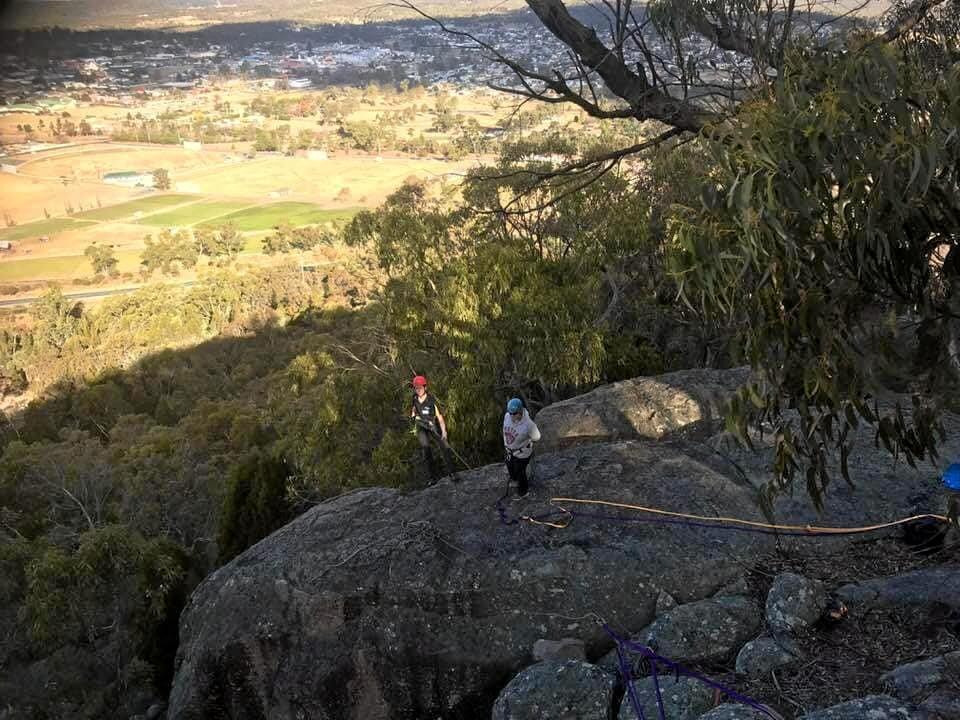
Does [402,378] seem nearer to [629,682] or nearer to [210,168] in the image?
[629,682]

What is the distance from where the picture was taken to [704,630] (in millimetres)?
5738

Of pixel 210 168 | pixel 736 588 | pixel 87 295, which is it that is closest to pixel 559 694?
pixel 736 588

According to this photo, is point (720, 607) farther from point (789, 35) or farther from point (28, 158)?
point (28, 158)

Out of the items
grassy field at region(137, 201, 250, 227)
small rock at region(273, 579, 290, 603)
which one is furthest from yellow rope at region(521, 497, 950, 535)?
grassy field at region(137, 201, 250, 227)

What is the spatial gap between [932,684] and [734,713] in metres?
1.13

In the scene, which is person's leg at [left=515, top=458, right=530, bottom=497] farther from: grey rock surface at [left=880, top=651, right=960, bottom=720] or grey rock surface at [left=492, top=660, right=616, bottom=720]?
grey rock surface at [left=880, top=651, right=960, bottom=720]

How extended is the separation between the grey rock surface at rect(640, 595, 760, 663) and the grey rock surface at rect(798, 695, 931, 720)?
1.31 meters

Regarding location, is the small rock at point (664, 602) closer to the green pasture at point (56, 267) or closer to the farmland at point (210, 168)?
the farmland at point (210, 168)

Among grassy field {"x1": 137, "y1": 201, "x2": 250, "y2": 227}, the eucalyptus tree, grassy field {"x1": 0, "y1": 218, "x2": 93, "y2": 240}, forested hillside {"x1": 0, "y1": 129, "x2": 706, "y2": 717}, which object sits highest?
the eucalyptus tree

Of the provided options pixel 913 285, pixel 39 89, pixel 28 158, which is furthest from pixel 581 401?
pixel 28 158

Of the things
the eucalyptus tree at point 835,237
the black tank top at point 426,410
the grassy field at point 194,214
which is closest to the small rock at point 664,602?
the eucalyptus tree at point 835,237

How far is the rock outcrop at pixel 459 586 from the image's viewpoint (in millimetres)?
6680

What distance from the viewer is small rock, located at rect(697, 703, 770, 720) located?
4434mm

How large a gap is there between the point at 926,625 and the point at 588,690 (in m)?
2.37
